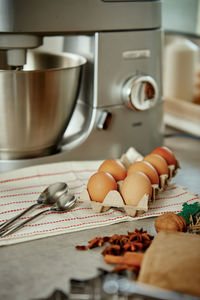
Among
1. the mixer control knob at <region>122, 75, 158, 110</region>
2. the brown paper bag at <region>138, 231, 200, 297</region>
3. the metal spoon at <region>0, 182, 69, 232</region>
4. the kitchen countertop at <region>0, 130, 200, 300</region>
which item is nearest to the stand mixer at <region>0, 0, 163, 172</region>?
the mixer control knob at <region>122, 75, 158, 110</region>

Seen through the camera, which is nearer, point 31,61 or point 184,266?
point 184,266

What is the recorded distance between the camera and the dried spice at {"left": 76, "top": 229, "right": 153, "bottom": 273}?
578 mm

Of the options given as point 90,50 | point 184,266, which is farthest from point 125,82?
point 184,266

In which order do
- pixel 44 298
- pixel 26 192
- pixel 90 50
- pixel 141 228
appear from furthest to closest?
pixel 90 50 → pixel 26 192 → pixel 141 228 → pixel 44 298

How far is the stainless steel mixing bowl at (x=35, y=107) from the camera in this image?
2.63 ft

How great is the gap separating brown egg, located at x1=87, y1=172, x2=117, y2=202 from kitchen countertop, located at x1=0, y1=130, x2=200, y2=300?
5 cm

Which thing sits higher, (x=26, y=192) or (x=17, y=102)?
(x=17, y=102)

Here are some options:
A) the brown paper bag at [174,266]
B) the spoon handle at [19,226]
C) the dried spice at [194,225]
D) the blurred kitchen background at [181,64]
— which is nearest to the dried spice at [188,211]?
the dried spice at [194,225]

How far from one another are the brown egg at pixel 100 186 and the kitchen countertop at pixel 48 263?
5 cm

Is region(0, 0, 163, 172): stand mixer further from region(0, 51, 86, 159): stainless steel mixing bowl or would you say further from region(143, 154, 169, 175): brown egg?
region(143, 154, 169, 175): brown egg

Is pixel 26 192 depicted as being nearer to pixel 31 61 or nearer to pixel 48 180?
pixel 48 180

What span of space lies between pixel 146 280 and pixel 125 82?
51cm

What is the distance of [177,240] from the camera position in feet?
1.92

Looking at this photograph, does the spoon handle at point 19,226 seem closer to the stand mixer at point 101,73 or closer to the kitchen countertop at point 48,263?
the kitchen countertop at point 48,263
